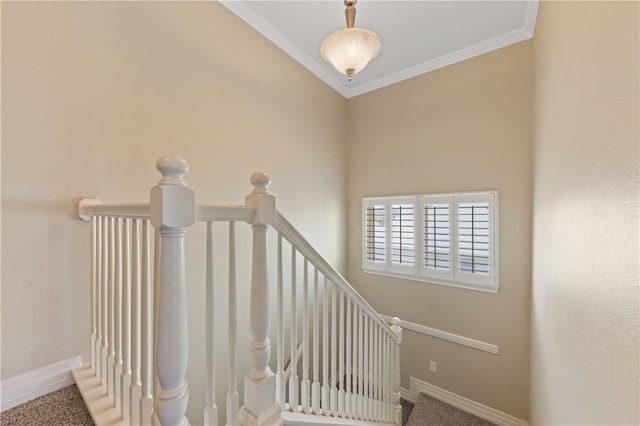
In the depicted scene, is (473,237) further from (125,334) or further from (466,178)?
(125,334)

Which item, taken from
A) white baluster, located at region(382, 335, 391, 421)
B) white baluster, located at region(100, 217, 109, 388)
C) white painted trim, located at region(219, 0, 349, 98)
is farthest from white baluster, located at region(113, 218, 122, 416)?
white painted trim, located at region(219, 0, 349, 98)

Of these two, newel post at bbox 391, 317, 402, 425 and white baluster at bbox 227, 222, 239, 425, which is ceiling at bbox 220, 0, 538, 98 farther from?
newel post at bbox 391, 317, 402, 425

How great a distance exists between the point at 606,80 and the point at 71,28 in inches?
93.6

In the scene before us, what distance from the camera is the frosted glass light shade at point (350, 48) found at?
1799 millimetres

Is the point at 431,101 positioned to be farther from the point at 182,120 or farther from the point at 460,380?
the point at 460,380

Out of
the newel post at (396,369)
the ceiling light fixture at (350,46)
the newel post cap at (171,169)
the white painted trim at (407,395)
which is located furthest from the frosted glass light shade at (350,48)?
the white painted trim at (407,395)

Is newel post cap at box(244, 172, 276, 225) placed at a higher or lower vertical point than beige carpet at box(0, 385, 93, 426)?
higher

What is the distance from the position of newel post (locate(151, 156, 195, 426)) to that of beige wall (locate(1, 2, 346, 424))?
1061 mm

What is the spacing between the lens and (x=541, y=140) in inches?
78.3

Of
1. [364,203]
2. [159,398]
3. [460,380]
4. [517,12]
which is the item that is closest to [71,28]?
[159,398]

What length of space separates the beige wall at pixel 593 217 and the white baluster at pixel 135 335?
1.39 m

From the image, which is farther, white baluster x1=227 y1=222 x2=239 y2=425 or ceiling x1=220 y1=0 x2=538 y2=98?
ceiling x1=220 y1=0 x2=538 y2=98

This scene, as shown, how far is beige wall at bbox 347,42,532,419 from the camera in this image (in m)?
2.56

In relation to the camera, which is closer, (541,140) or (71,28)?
(71,28)
